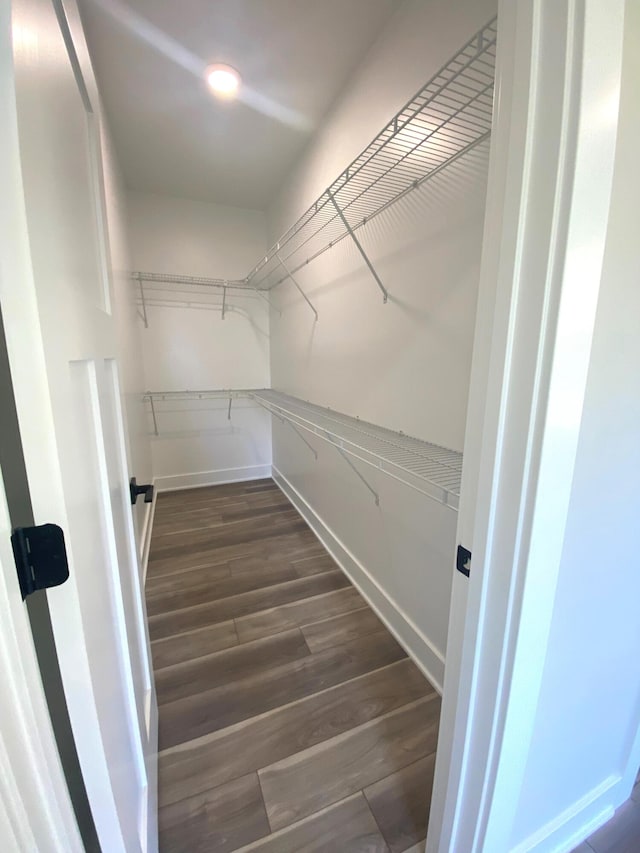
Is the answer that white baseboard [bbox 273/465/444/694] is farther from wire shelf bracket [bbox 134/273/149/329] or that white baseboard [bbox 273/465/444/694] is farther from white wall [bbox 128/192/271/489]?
wire shelf bracket [bbox 134/273/149/329]

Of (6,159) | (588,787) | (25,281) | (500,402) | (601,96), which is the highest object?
(601,96)

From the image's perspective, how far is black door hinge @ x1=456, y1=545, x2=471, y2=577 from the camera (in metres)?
0.64

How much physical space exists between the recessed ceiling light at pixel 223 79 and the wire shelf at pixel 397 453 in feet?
5.21

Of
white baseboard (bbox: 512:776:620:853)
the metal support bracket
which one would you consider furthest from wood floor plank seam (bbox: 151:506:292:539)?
white baseboard (bbox: 512:776:620:853)

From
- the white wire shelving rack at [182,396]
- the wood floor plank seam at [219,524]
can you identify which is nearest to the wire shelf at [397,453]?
the wood floor plank seam at [219,524]

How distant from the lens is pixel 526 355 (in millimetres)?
507

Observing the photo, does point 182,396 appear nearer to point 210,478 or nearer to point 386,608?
point 210,478

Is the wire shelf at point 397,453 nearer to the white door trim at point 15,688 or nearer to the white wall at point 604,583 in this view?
the white wall at point 604,583

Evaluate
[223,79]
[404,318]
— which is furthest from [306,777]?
[223,79]

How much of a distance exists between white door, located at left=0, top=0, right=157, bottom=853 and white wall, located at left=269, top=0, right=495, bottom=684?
1002 millimetres

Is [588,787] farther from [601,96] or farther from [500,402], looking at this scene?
[601,96]

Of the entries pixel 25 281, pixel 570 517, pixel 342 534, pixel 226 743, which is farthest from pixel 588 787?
pixel 25 281

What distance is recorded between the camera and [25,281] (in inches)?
14.3

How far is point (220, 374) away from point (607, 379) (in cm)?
296
